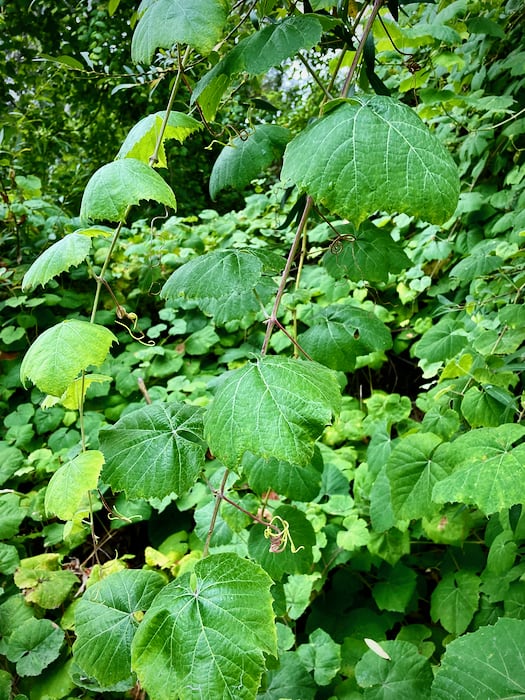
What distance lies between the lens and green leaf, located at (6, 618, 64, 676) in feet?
3.85

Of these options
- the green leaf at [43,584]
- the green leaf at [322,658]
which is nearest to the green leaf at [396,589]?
the green leaf at [322,658]

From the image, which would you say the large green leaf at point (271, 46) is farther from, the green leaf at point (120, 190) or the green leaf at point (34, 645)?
the green leaf at point (34, 645)

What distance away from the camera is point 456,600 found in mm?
1183

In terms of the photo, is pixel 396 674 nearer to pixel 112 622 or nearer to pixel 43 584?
pixel 112 622

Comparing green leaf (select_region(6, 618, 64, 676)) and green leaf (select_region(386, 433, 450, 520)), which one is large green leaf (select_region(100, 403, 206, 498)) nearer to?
green leaf (select_region(386, 433, 450, 520))

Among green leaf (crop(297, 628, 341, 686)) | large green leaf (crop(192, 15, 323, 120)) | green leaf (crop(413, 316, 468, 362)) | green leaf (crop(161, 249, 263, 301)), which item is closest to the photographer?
large green leaf (crop(192, 15, 323, 120))

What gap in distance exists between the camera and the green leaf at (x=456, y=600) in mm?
1146

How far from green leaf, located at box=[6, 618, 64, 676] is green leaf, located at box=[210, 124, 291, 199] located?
117 cm

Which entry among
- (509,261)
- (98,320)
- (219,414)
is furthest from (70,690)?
(509,261)

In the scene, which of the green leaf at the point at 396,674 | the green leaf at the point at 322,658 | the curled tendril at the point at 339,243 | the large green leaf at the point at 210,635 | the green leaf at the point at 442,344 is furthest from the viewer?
the green leaf at the point at 442,344

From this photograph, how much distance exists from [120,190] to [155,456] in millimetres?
336

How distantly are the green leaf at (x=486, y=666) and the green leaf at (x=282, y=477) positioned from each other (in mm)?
312

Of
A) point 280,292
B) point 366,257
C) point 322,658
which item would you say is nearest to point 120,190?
point 280,292

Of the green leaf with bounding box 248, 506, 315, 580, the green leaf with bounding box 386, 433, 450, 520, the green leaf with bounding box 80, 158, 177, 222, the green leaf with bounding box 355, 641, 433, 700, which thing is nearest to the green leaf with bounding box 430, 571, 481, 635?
the green leaf with bounding box 355, 641, 433, 700
